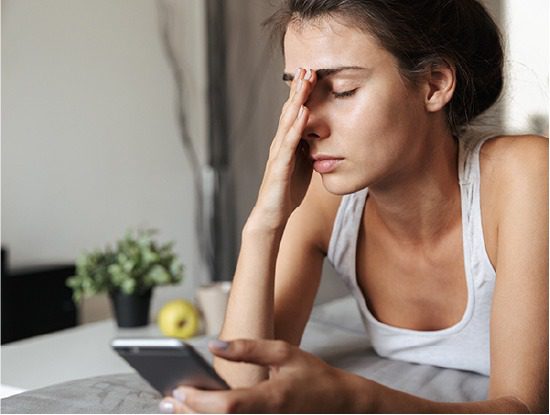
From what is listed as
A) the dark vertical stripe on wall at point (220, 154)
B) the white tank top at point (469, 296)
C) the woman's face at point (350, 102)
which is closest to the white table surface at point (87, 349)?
the white tank top at point (469, 296)

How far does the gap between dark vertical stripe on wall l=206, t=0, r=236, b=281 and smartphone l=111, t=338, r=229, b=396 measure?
2323 millimetres

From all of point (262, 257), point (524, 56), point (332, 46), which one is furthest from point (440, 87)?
point (524, 56)

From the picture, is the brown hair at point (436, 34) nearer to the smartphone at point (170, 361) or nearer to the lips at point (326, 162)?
the lips at point (326, 162)

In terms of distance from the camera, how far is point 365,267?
3.82ft

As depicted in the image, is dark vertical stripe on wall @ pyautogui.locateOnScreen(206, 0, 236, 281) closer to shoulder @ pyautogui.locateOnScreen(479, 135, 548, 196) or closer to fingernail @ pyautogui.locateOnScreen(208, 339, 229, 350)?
shoulder @ pyautogui.locateOnScreen(479, 135, 548, 196)

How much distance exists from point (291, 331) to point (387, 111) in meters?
0.36

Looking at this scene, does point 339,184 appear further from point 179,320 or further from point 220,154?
point 220,154

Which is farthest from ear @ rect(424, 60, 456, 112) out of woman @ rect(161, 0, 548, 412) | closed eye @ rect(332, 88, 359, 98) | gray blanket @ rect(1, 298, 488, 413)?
gray blanket @ rect(1, 298, 488, 413)

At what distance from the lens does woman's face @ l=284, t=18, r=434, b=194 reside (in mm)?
913

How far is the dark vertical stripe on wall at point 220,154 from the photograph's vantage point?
2.99 m

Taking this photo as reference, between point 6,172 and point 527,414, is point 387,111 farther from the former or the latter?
point 6,172

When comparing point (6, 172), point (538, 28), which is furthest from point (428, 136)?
point (6, 172)

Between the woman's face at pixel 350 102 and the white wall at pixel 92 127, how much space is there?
173 centimetres

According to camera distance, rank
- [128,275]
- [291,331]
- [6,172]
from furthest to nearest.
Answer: [6,172]
[128,275]
[291,331]
